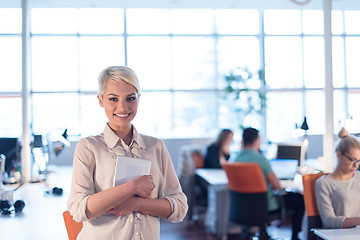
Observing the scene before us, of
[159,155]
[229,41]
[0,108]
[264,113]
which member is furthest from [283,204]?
[0,108]

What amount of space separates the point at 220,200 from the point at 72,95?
4682mm

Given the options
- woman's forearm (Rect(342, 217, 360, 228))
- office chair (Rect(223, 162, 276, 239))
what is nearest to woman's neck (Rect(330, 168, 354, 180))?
woman's forearm (Rect(342, 217, 360, 228))

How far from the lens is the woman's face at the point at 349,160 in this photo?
8.76 feet

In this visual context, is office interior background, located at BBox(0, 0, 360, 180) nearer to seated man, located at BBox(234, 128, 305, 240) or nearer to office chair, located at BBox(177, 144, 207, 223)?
office chair, located at BBox(177, 144, 207, 223)

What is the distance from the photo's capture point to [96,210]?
128 cm

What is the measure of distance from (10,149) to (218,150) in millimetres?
2737

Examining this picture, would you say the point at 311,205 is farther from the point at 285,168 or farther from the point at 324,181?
the point at 285,168

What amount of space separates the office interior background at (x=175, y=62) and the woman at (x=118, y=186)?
677 cm

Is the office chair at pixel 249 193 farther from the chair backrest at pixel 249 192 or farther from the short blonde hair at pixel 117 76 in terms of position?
the short blonde hair at pixel 117 76

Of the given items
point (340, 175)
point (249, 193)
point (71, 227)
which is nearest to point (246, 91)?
point (249, 193)

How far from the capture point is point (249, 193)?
3.88 meters

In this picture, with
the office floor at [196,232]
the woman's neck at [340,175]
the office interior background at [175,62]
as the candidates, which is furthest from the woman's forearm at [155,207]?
the office interior background at [175,62]

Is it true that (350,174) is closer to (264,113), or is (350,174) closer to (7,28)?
(264,113)

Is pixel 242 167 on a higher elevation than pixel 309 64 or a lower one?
lower
